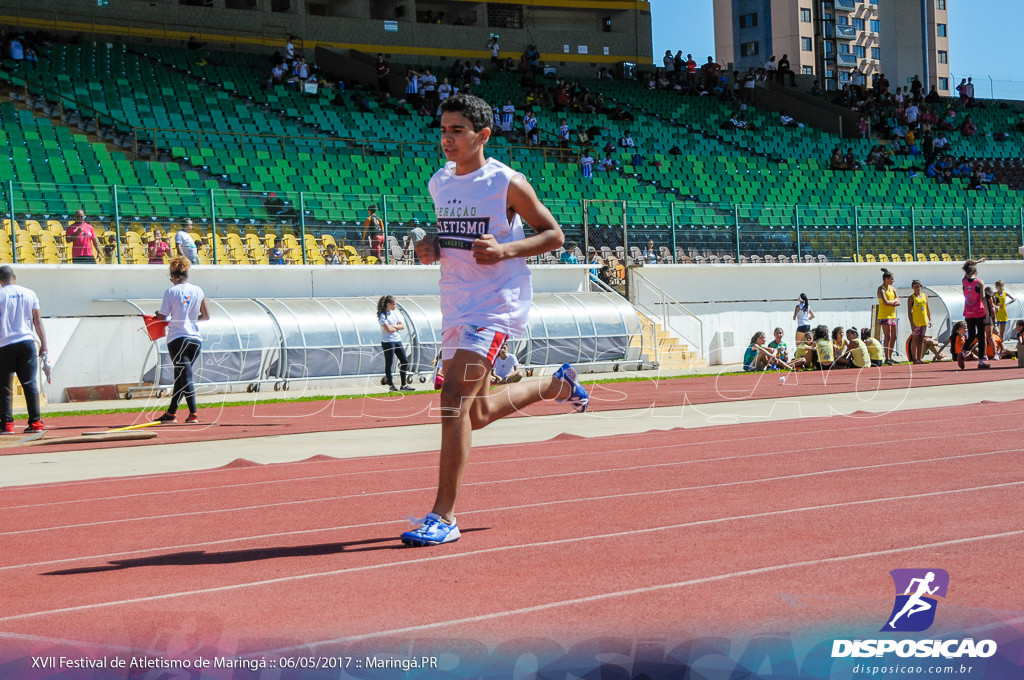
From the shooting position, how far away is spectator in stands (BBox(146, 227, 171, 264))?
78.3 ft

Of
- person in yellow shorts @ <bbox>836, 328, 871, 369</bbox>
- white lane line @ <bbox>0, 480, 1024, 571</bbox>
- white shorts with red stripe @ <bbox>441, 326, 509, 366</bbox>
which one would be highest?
white shorts with red stripe @ <bbox>441, 326, 509, 366</bbox>

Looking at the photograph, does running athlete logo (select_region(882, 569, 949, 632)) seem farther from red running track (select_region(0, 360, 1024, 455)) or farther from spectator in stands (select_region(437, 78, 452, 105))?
spectator in stands (select_region(437, 78, 452, 105))

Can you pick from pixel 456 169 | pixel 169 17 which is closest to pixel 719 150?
pixel 169 17

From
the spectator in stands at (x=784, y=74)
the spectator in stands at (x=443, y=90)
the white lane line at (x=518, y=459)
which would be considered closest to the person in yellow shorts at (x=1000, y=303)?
the white lane line at (x=518, y=459)

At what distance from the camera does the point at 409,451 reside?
35.4 feet

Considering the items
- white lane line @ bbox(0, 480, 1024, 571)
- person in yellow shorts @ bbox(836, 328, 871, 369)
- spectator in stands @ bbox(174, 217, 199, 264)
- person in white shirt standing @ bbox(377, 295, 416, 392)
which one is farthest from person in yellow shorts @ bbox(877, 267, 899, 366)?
white lane line @ bbox(0, 480, 1024, 571)

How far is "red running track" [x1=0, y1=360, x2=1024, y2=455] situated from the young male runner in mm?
7306

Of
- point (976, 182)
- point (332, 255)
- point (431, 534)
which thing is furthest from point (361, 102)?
point (431, 534)

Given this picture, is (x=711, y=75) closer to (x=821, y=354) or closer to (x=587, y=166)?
(x=587, y=166)

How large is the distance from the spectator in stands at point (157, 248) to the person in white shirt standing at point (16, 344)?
33.8 ft

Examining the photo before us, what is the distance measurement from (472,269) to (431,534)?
1.32 meters

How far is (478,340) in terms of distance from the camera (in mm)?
5832

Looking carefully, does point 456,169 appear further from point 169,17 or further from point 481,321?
point 169,17

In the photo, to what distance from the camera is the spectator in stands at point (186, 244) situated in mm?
23391
